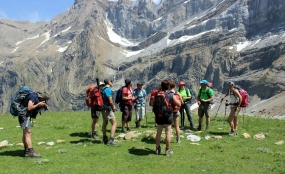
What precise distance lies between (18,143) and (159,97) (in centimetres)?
860

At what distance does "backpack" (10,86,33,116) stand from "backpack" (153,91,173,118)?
18.0 feet

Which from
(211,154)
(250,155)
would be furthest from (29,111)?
(250,155)

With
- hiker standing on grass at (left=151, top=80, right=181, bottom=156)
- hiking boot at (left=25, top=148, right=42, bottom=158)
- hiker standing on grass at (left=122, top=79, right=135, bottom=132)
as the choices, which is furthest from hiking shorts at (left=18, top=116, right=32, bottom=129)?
hiker standing on grass at (left=122, top=79, right=135, bottom=132)

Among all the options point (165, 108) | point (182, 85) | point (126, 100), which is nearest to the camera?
point (165, 108)

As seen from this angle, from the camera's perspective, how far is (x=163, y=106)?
1205 centimetres

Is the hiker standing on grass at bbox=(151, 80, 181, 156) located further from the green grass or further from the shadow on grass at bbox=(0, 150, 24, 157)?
the shadow on grass at bbox=(0, 150, 24, 157)

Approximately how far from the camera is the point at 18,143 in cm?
1559

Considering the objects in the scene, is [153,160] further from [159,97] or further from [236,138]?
[236,138]

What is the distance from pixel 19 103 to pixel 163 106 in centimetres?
609

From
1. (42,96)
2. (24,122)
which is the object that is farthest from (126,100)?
(24,122)

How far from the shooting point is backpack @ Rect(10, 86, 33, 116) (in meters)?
12.1

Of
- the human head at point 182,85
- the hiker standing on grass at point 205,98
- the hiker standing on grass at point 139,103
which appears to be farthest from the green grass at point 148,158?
the human head at point 182,85

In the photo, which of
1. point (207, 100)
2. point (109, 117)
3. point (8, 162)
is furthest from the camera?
point (207, 100)

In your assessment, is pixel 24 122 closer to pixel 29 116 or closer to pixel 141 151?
pixel 29 116
